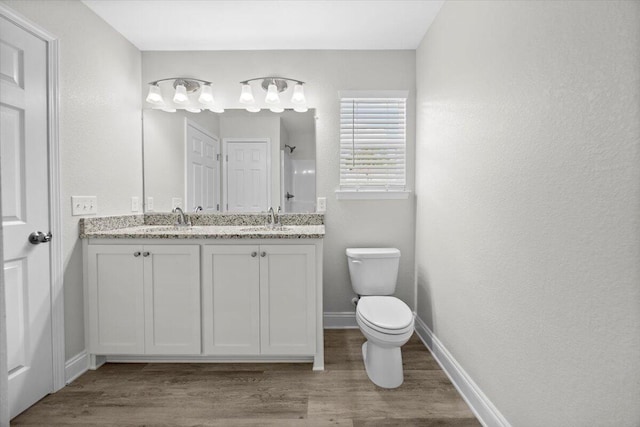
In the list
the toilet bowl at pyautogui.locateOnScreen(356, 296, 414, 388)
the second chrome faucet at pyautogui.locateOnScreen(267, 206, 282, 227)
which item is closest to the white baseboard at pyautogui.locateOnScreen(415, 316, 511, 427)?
the toilet bowl at pyautogui.locateOnScreen(356, 296, 414, 388)

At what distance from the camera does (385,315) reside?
6.08 ft

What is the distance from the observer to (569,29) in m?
0.99

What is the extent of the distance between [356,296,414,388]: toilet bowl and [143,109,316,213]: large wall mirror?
1084 millimetres

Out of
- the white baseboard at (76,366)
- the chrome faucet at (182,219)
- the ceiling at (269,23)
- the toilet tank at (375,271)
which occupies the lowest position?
the white baseboard at (76,366)

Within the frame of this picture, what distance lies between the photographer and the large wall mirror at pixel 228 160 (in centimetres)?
253

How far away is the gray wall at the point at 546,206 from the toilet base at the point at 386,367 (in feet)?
1.18

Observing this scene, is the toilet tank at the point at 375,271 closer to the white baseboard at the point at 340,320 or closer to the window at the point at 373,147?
the white baseboard at the point at 340,320

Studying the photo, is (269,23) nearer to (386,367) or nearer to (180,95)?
(180,95)

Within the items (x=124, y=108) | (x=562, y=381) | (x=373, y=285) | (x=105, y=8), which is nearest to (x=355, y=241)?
(x=373, y=285)

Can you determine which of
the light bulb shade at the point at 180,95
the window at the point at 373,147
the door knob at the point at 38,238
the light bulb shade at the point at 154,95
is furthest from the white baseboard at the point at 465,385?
the light bulb shade at the point at 154,95

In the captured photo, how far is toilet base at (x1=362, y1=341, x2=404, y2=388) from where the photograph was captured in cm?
182

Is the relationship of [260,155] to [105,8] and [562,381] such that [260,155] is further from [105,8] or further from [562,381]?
[562,381]

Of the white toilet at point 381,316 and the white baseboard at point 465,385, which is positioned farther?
the white toilet at point 381,316

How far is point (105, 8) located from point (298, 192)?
69.7 inches
